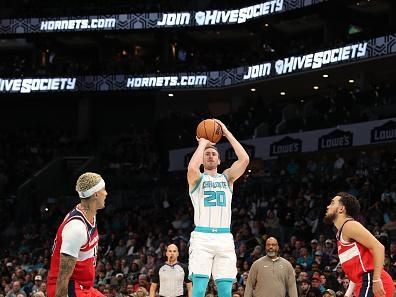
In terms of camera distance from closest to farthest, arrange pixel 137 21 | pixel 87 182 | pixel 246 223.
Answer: pixel 87 182 < pixel 246 223 < pixel 137 21

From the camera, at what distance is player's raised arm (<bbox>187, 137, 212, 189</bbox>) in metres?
10.6

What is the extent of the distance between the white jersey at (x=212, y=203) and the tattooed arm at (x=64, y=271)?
307 centimetres

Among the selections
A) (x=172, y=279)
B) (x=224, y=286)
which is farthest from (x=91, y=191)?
(x=172, y=279)

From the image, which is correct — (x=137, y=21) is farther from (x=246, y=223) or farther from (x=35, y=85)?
(x=246, y=223)

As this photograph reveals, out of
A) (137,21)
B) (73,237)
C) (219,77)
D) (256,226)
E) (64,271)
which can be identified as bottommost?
(64,271)

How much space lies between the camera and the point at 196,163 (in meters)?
10.6

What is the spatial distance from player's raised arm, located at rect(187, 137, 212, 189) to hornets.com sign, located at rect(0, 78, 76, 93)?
34065 mm

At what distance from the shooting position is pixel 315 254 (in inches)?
786

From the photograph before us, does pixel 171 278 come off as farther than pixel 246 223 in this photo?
No

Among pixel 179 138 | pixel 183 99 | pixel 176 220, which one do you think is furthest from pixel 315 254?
pixel 183 99

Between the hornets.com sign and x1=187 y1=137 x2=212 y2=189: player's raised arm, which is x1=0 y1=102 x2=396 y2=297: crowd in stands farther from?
the hornets.com sign

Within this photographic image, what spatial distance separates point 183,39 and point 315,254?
27.4m

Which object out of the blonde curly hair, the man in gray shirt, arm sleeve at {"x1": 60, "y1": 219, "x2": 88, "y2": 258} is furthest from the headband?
the man in gray shirt

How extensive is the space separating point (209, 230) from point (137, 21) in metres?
33.9
